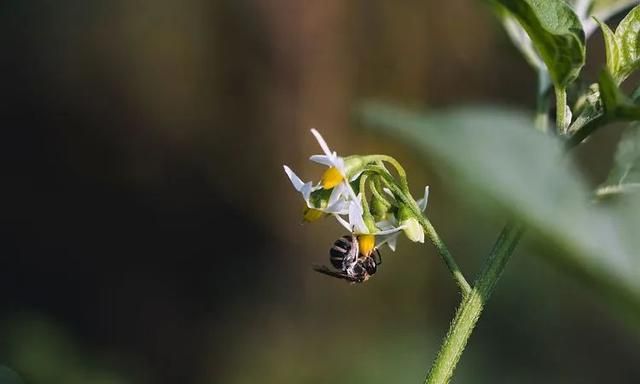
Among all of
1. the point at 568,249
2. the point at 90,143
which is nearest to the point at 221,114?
the point at 90,143

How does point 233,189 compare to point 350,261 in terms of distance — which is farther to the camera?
point 233,189

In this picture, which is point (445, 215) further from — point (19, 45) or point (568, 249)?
point (568, 249)

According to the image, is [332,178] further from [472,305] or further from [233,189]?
[233,189]

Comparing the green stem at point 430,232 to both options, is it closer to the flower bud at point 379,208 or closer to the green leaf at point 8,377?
the flower bud at point 379,208

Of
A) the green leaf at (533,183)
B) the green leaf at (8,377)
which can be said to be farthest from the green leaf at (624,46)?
the green leaf at (8,377)

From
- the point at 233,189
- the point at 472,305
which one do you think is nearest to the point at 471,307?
the point at 472,305

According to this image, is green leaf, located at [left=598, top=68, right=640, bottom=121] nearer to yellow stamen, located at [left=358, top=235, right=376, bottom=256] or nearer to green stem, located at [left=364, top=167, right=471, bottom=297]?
green stem, located at [left=364, top=167, right=471, bottom=297]

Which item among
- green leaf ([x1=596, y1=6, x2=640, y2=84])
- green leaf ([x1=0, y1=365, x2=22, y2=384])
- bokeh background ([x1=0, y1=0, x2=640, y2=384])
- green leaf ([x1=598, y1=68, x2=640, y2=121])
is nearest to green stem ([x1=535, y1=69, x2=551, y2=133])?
green leaf ([x1=596, y1=6, x2=640, y2=84])
